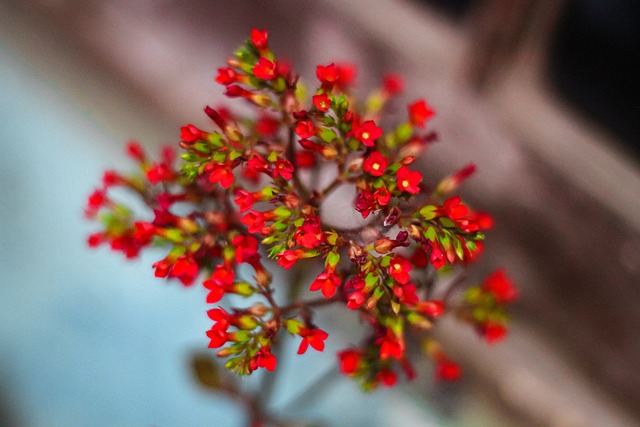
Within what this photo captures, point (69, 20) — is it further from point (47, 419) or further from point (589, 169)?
point (589, 169)

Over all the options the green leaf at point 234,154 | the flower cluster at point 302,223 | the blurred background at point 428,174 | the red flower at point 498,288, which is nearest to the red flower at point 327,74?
the flower cluster at point 302,223

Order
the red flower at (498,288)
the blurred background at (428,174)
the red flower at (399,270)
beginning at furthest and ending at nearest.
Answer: the blurred background at (428,174) → the red flower at (498,288) → the red flower at (399,270)

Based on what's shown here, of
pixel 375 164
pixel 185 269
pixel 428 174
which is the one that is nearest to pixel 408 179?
pixel 375 164

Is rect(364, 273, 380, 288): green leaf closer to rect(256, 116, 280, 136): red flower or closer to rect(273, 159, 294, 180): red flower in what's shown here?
rect(273, 159, 294, 180): red flower

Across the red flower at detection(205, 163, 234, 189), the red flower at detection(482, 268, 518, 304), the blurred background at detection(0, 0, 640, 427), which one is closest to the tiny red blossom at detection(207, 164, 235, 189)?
the red flower at detection(205, 163, 234, 189)

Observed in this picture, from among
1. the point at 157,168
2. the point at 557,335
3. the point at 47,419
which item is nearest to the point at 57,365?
the point at 47,419

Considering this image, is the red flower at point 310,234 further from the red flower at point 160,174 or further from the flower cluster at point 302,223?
the red flower at point 160,174
